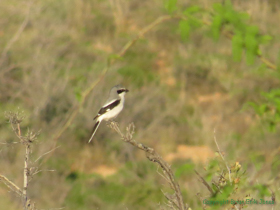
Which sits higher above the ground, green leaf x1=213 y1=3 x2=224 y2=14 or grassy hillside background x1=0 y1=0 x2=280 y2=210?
green leaf x1=213 y1=3 x2=224 y2=14

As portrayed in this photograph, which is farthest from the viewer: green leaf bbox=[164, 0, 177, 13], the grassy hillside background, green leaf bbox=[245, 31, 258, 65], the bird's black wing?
the grassy hillside background

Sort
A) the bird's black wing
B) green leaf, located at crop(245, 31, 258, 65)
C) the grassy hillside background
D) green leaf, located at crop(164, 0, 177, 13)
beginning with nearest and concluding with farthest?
green leaf, located at crop(245, 31, 258, 65) → green leaf, located at crop(164, 0, 177, 13) → the bird's black wing → the grassy hillside background

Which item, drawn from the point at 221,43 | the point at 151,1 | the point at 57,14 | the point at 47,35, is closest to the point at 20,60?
the point at 47,35

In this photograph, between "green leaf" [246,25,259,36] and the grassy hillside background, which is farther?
the grassy hillside background

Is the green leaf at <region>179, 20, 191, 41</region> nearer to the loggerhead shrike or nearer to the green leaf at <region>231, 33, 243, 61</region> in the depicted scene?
the green leaf at <region>231, 33, 243, 61</region>

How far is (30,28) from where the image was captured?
9867 millimetres

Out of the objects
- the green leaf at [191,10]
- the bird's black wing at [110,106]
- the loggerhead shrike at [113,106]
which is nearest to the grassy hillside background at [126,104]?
the loggerhead shrike at [113,106]

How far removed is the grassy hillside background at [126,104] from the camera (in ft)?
24.9

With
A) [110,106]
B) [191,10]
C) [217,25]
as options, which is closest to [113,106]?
[110,106]

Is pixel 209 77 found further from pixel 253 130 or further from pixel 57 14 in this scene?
pixel 57 14

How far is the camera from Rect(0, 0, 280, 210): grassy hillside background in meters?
7.59

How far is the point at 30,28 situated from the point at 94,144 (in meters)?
2.83

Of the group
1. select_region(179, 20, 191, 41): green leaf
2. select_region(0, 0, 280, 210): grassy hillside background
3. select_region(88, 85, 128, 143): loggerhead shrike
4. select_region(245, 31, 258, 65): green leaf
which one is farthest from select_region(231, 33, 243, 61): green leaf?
select_region(0, 0, 280, 210): grassy hillside background

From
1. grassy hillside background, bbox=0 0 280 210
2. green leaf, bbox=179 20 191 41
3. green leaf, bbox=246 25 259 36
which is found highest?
green leaf, bbox=246 25 259 36
